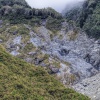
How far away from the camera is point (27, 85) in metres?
27.5

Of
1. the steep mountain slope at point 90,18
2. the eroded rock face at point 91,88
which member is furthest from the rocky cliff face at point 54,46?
the steep mountain slope at point 90,18

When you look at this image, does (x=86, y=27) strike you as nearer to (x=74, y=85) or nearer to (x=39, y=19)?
(x=39, y=19)

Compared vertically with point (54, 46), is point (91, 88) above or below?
above

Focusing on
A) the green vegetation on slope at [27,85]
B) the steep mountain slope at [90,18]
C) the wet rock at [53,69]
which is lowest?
the wet rock at [53,69]

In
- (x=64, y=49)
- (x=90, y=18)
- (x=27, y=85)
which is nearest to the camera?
(x=27, y=85)

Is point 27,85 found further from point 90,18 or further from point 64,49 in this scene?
point 90,18

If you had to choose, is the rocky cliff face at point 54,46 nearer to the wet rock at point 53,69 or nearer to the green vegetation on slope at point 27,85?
the wet rock at point 53,69

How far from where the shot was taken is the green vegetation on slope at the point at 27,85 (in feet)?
85.3

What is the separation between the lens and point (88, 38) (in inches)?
3305

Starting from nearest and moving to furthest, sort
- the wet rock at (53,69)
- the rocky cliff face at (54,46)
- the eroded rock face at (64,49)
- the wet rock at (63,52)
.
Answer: the wet rock at (53,69), the rocky cliff face at (54,46), the eroded rock face at (64,49), the wet rock at (63,52)

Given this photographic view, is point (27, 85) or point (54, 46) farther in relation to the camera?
point (54, 46)

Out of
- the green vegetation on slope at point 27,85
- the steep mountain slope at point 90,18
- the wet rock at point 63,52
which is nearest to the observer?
the green vegetation on slope at point 27,85

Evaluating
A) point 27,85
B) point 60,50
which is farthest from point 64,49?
point 27,85

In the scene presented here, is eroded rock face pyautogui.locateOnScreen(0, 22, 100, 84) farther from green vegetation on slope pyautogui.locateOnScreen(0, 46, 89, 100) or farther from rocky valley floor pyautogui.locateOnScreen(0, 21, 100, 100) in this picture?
green vegetation on slope pyautogui.locateOnScreen(0, 46, 89, 100)
